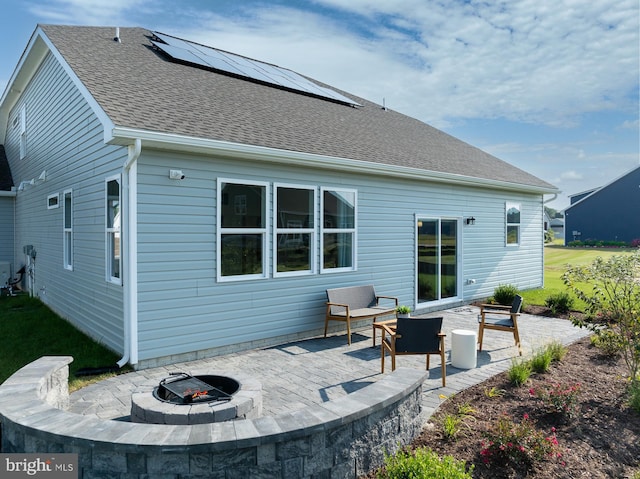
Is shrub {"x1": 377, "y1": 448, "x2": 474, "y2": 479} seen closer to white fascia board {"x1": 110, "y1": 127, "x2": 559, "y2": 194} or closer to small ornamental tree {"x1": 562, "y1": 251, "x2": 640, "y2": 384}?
small ornamental tree {"x1": 562, "y1": 251, "x2": 640, "y2": 384}

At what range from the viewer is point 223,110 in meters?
7.21

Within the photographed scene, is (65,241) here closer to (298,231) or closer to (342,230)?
(298,231)

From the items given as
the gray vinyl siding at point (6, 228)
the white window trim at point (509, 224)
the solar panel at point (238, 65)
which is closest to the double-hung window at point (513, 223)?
the white window trim at point (509, 224)

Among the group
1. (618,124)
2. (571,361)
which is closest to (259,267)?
(571,361)

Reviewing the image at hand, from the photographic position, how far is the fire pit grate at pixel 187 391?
340cm

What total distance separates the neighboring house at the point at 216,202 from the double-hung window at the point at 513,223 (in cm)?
9

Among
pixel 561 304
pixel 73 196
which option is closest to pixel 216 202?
pixel 73 196

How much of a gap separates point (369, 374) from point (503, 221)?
7.82 m

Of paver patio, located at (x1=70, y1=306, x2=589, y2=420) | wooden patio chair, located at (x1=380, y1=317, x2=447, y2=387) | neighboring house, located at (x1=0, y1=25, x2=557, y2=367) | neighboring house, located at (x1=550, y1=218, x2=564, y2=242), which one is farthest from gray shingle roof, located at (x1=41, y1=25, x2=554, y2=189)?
neighboring house, located at (x1=550, y1=218, x2=564, y2=242)

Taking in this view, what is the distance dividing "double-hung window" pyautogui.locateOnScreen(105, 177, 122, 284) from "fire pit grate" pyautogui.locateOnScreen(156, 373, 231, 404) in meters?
2.56

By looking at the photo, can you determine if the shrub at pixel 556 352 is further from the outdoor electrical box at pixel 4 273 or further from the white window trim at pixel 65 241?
the outdoor electrical box at pixel 4 273

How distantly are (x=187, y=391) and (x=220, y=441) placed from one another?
110 cm

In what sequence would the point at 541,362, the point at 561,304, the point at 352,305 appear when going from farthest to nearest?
the point at 561,304 < the point at 352,305 < the point at 541,362

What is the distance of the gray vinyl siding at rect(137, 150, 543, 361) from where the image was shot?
5523 mm
